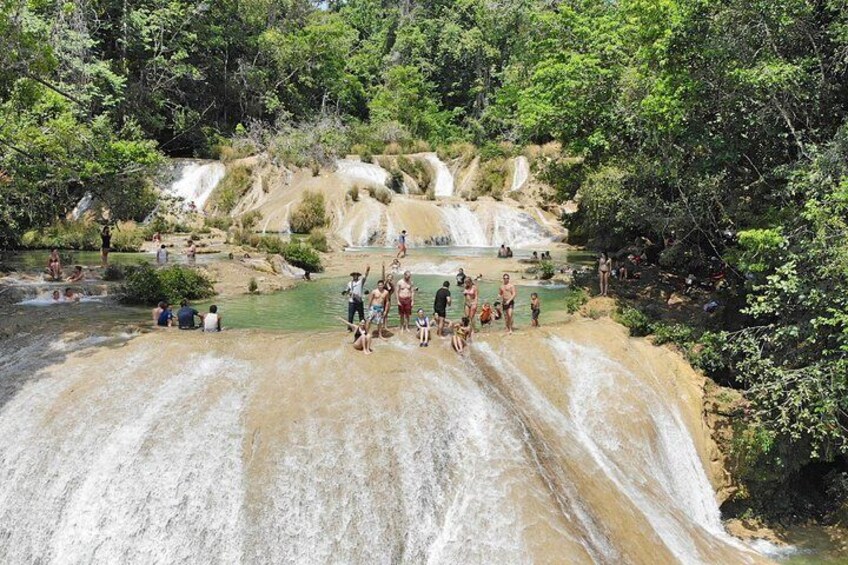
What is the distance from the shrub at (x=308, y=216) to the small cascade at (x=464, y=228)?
7274 millimetres

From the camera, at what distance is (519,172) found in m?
47.7

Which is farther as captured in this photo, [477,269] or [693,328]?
[477,269]

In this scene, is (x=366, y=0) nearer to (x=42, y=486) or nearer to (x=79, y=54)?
(x=79, y=54)

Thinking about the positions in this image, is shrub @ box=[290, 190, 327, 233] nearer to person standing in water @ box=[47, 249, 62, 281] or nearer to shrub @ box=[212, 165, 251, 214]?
shrub @ box=[212, 165, 251, 214]

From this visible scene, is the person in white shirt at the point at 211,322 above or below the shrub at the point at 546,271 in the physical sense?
below

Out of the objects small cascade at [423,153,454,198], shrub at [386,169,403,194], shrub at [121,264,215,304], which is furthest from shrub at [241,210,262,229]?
small cascade at [423,153,454,198]

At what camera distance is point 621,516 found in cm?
1138

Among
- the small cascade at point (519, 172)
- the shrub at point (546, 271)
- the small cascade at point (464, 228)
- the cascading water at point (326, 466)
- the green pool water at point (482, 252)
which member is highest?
the small cascade at point (519, 172)

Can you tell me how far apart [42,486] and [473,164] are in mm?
41485

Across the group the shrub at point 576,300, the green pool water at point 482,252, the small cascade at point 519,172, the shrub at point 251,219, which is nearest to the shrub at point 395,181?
the small cascade at point 519,172

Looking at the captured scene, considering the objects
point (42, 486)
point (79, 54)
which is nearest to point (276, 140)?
point (79, 54)

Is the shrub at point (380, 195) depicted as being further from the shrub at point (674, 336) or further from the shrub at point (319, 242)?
the shrub at point (674, 336)

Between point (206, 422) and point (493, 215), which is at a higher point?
point (493, 215)

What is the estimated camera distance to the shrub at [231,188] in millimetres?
Answer: 42406
